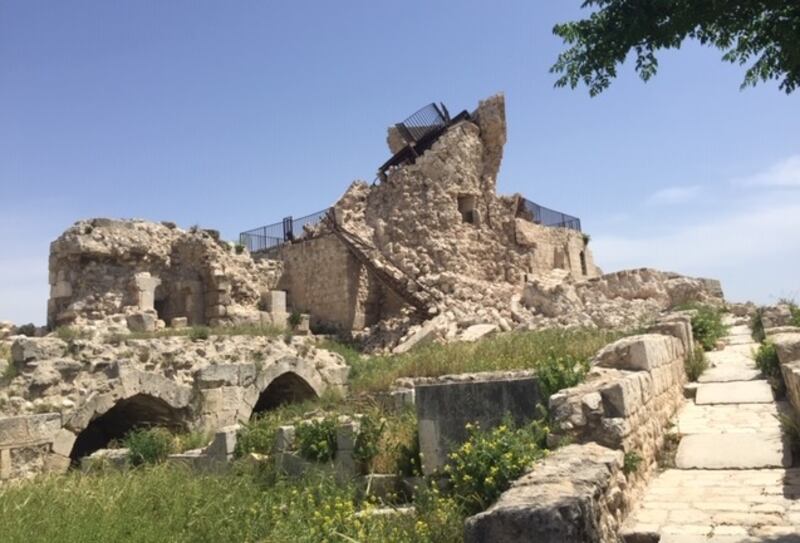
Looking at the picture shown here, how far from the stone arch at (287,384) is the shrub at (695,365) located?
8.30m

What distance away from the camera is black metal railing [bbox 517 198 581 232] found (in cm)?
2844

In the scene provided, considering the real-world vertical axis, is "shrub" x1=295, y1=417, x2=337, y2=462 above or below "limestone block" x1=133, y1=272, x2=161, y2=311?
below

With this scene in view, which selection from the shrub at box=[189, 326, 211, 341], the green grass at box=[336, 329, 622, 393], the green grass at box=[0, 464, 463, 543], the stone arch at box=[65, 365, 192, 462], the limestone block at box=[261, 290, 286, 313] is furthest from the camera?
the limestone block at box=[261, 290, 286, 313]

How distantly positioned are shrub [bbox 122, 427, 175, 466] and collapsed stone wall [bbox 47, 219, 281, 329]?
5748 millimetres

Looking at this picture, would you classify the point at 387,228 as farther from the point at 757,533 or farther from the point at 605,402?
the point at 757,533

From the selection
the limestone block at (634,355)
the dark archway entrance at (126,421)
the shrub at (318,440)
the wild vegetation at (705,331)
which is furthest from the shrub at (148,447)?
the wild vegetation at (705,331)

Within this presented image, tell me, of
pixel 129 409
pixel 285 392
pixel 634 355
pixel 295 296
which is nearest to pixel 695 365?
pixel 634 355

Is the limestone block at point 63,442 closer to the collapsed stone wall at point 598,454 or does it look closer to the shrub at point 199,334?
the shrub at point 199,334

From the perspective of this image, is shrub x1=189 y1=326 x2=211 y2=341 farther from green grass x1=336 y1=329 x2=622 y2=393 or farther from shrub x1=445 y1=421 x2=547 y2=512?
shrub x1=445 y1=421 x2=547 y2=512

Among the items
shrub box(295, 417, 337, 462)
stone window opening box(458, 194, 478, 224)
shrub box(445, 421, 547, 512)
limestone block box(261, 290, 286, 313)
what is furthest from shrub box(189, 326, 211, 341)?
stone window opening box(458, 194, 478, 224)

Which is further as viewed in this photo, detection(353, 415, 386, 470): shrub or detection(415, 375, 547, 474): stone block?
detection(353, 415, 386, 470): shrub

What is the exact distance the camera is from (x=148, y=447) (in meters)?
11.6

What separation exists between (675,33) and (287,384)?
44.8 feet

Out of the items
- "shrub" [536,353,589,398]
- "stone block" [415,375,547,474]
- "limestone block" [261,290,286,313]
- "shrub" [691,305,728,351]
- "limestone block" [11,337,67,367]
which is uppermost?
"limestone block" [261,290,286,313]
